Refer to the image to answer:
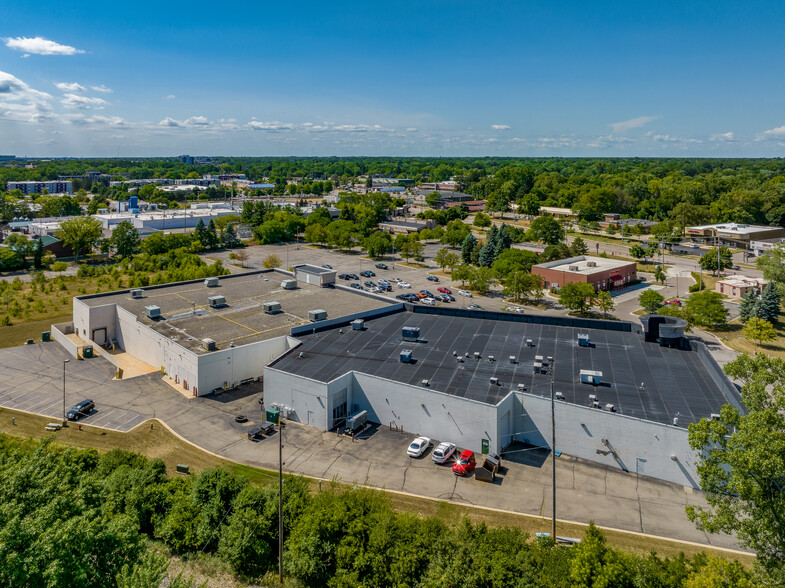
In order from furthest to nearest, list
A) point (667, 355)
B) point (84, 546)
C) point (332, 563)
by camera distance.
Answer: point (667, 355)
point (332, 563)
point (84, 546)

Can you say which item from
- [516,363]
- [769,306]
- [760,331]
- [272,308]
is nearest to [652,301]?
[760,331]

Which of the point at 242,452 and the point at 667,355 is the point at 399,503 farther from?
the point at 667,355

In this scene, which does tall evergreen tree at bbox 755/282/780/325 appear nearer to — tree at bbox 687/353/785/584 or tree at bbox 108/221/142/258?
tree at bbox 687/353/785/584

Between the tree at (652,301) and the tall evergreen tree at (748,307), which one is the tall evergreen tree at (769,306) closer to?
the tall evergreen tree at (748,307)

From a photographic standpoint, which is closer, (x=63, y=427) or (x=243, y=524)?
(x=243, y=524)

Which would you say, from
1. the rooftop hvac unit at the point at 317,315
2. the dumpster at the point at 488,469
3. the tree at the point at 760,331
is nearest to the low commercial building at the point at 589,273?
the tree at the point at 760,331

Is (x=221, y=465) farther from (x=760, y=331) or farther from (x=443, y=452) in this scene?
(x=760, y=331)

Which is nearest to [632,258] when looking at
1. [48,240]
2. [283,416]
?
[283,416]
